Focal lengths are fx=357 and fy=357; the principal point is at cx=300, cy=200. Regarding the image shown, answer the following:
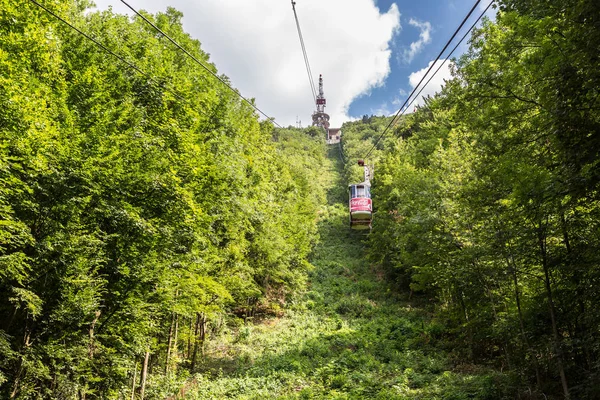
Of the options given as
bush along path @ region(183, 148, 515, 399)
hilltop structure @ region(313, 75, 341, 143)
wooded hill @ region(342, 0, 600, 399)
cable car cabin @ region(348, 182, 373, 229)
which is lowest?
bush along path @ region(183, 148, 515, 399)

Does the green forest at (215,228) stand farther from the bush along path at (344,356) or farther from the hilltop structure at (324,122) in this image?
the hilltop structure at (324,122)

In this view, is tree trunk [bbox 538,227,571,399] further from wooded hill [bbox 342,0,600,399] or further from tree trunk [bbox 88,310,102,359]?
tree trunk [bbox 88,310,102,359]

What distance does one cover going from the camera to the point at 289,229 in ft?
91.4

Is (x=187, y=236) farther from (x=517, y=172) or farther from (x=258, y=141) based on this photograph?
(x=258, y=141)

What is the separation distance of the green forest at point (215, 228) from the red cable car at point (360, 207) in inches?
113

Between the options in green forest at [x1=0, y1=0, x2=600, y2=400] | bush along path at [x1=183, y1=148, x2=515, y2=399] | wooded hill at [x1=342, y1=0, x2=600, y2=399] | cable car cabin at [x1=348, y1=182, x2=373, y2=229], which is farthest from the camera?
cable car cabin at [x1=348, y1=182, x2=373, y2=229]

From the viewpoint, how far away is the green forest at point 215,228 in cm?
662

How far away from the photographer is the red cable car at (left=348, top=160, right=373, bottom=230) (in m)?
20.2

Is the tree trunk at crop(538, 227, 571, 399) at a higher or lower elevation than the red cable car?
lower

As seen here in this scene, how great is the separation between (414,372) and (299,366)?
15.8ft

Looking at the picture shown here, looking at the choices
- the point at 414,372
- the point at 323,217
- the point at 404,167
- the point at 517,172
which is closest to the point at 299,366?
the point at 414,372

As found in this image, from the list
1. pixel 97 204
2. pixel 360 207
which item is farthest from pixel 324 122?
pixel 97 204

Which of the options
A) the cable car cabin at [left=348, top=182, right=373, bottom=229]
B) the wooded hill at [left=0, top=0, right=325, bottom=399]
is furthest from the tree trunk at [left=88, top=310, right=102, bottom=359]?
the cable car cabin at [left=348, top=182, right=373, bottom=229]

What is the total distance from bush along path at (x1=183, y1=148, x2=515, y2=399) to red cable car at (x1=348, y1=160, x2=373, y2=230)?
20.7 feet
